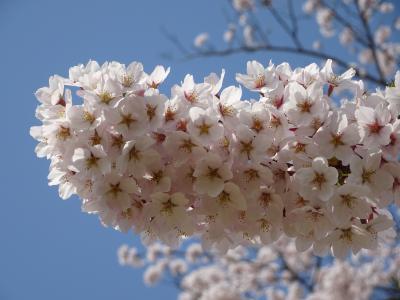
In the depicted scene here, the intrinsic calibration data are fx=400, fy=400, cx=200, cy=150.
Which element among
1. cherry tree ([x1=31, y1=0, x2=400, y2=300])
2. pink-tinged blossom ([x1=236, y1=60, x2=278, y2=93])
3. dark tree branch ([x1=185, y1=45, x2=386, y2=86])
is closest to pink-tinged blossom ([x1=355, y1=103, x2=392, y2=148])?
cherry tree ([x1=31, y1=0, x2=400, y2=300])

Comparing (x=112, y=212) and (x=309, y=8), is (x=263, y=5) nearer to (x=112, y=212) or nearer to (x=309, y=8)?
(x=309, y=8)

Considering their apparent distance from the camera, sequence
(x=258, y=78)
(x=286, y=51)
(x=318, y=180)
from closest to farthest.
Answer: (x=318, y=180) < (x=258, y=78) < (x=286, y=51)

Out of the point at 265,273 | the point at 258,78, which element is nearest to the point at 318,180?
the point at 258,78

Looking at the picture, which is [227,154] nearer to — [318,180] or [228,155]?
[228,155]

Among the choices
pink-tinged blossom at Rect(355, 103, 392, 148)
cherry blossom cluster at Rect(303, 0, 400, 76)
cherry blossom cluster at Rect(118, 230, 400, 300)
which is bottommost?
pink-tinged blossom at Rect(355, 103, 392, 148)

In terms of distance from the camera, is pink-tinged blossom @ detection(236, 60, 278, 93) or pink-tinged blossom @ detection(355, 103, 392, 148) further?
pink-tinged blossom @ detection(236, 60, 278, 93)

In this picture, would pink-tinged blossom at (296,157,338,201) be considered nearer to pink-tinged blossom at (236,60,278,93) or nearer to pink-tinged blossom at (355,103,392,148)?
pink-tinged blossom at (355,103,392,148)

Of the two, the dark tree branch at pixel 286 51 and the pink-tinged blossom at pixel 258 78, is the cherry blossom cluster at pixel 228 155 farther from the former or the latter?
the dark tree branch at pixel 286 51

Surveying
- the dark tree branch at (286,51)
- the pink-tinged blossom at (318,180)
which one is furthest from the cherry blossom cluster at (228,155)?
the dark tree branch at (286,51)

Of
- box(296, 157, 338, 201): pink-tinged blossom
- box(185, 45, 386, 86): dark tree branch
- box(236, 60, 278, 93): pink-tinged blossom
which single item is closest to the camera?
box(296, 157, 338, 201): pink-tinged blossom

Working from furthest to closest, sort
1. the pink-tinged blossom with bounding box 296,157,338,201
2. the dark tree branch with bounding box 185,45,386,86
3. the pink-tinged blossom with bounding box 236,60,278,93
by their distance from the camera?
the dark tree branch with bounding box 185,45,386,86 < the pink-tinged blossom with bounding box 236,60,278,93 < the pink-tinged blossom with bounding box 296,157,338,201
